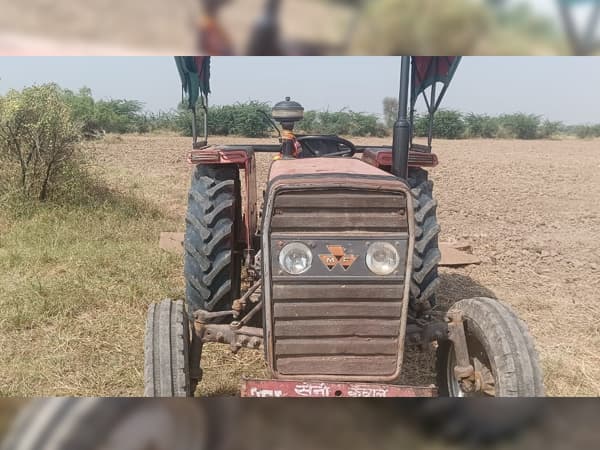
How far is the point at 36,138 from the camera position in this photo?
20.0 ft

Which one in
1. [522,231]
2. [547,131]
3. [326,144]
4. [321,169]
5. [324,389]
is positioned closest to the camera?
[324,389]

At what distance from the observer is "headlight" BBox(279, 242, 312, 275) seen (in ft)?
6.64

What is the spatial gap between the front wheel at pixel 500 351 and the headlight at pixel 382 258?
53 centimetres

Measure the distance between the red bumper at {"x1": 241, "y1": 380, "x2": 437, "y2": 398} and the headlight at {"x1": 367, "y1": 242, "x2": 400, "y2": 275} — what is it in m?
0.40

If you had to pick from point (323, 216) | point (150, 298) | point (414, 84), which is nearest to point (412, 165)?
point (414, 84)

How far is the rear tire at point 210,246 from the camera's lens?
9.23ft

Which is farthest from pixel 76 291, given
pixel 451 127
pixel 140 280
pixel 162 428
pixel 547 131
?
pixel 451 127

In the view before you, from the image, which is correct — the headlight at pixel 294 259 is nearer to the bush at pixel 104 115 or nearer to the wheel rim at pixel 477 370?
the wheel rim at pixel 477 370

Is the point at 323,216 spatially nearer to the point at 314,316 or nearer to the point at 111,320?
the point at 314,316

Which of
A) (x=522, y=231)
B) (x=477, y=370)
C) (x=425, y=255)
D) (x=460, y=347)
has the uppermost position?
(x=425, y=255)

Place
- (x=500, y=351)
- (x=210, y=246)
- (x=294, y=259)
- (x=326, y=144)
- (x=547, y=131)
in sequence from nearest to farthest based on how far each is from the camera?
1. (x=294, y=259)
2. (x=500, y=351)
3. (x=210, y=246)
4. (x=326, y=144)
5. (x=547, y=131)

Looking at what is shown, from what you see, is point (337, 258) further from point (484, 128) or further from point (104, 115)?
point (484, 128)

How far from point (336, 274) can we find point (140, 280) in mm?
2629

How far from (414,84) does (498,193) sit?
7712mm
